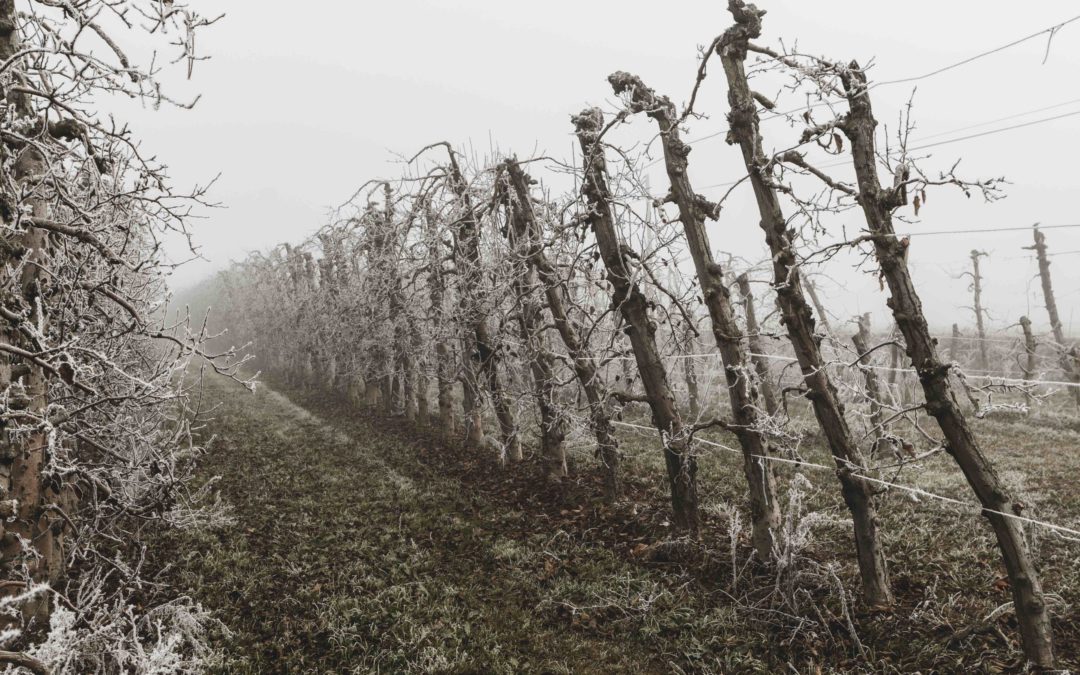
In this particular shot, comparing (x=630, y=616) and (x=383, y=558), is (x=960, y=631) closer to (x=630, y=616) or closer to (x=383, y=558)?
(x=630, y=616)

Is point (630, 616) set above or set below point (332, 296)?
below

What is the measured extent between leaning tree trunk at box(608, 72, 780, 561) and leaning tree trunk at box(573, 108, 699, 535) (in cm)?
120

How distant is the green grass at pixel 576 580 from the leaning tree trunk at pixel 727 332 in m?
0.52

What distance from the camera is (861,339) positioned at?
49.7 feet

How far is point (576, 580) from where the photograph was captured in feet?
24.5

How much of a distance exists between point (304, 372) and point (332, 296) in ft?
32.9

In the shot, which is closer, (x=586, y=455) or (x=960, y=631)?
(x=960, y=631)

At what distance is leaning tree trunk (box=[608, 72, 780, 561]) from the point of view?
677 cm

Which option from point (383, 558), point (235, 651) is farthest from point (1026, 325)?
point (235, 651)

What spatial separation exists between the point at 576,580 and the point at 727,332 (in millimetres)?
3920

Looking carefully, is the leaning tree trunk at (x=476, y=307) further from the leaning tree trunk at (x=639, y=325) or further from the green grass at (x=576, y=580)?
the leaning tree trunk at (x=639, y=325)

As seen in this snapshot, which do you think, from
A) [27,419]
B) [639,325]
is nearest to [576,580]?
[639,325]

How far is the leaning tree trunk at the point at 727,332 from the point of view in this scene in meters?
6.77

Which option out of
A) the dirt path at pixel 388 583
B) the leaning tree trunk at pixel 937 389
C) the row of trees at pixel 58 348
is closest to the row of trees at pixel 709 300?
the leaning tree trunk at pixel 937 389
